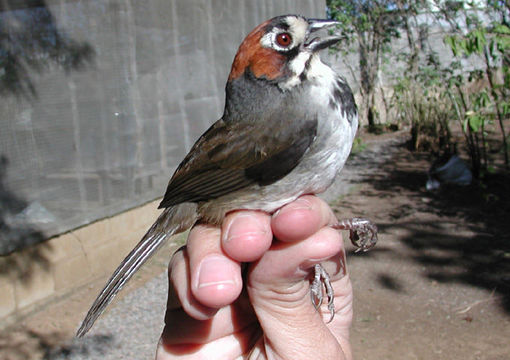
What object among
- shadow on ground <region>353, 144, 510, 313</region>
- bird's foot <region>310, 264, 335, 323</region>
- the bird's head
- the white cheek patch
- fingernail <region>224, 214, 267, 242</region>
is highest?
the white cheek patch

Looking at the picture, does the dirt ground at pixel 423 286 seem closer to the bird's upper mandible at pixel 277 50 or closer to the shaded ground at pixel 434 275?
the shaded ground at pixel 434 275

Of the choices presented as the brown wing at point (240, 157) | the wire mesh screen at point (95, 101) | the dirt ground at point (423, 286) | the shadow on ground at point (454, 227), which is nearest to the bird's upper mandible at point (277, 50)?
the brown wing at point (240, 157)

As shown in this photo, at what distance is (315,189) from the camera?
213 cm

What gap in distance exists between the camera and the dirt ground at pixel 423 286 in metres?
4.36

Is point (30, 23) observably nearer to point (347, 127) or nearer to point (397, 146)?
point (347, 127)

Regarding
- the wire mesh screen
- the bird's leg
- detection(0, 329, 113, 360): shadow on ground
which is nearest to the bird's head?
the bird's leg

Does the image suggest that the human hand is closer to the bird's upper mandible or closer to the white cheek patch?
the bird's upper mandible

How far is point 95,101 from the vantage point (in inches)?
224

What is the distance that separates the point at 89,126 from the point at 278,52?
3924mm

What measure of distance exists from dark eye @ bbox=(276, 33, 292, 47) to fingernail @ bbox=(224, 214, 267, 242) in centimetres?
82

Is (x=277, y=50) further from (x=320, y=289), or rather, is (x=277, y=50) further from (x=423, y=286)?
(x=423, y=286)

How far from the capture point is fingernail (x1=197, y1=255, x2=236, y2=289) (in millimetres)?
1858

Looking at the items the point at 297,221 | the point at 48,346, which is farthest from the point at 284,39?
the point at 48,346

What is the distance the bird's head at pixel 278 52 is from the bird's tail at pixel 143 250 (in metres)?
0.73
